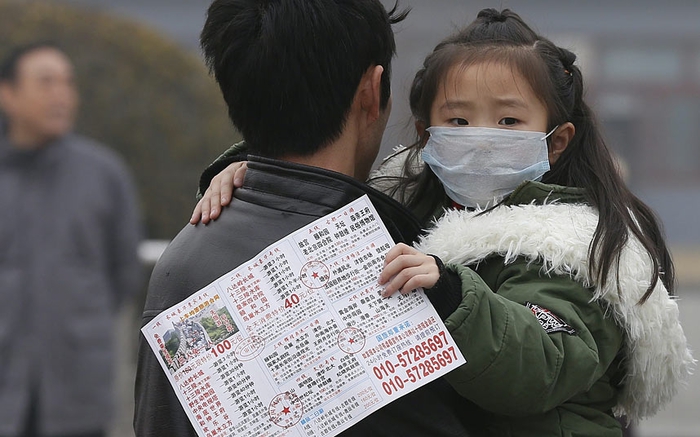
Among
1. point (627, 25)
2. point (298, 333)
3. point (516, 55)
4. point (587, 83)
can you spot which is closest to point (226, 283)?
point (298, 333)

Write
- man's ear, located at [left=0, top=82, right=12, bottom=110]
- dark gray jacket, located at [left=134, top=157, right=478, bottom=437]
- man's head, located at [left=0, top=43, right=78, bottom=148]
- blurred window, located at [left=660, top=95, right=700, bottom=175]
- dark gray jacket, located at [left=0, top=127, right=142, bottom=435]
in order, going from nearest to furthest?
dark gray jacket, located at [left=134, top=157, right=478, bottom=437] < dark gray jacket, located at [left=0, top=127, right=142, bottom=435] < man's head, located at [left=0, top=43, right=78, bottom=148] < man's ear, located at [left=0, top=82, right=12, bottom=110] < blurred window, located at [left=660, top=95, right=700, bottom=175]

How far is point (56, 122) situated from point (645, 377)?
11.0ft

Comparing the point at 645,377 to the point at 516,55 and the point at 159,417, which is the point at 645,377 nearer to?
the point at 516,55

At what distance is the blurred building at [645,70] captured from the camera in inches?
688

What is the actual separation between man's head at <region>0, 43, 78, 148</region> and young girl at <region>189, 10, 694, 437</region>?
8.90 feet

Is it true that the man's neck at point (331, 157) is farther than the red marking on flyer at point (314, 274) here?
Yes

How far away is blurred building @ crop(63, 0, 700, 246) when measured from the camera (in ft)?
57.4

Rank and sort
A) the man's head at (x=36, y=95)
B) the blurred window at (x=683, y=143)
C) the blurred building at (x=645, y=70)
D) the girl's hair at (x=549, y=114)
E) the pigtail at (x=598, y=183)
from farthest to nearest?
the blurred window at (x=683, y=143)
the blurred building at (x=645, y=70)
the man's head at (x=36, y=95)
the girl's hair at (x=549, y=114)
the pigtail at (x=598, y=183)

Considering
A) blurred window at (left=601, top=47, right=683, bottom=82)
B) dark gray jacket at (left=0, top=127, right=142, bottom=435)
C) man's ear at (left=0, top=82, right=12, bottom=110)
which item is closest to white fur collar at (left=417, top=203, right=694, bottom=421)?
dark gray jacket at (left=0, top=127, right=142, bottom=435)

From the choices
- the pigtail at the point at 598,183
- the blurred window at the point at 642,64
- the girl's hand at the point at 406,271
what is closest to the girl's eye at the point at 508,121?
the pigtail at the point at 598,183

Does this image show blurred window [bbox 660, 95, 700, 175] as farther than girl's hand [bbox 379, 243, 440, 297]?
Yes

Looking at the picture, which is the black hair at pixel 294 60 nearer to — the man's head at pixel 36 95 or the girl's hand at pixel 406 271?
the girl's hand at pixel 406 271

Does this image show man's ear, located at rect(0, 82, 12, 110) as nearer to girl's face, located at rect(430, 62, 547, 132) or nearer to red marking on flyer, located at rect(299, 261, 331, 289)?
girl's face, located at rect(430, 62, 547, 132)

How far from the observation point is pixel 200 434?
70.5 inches
